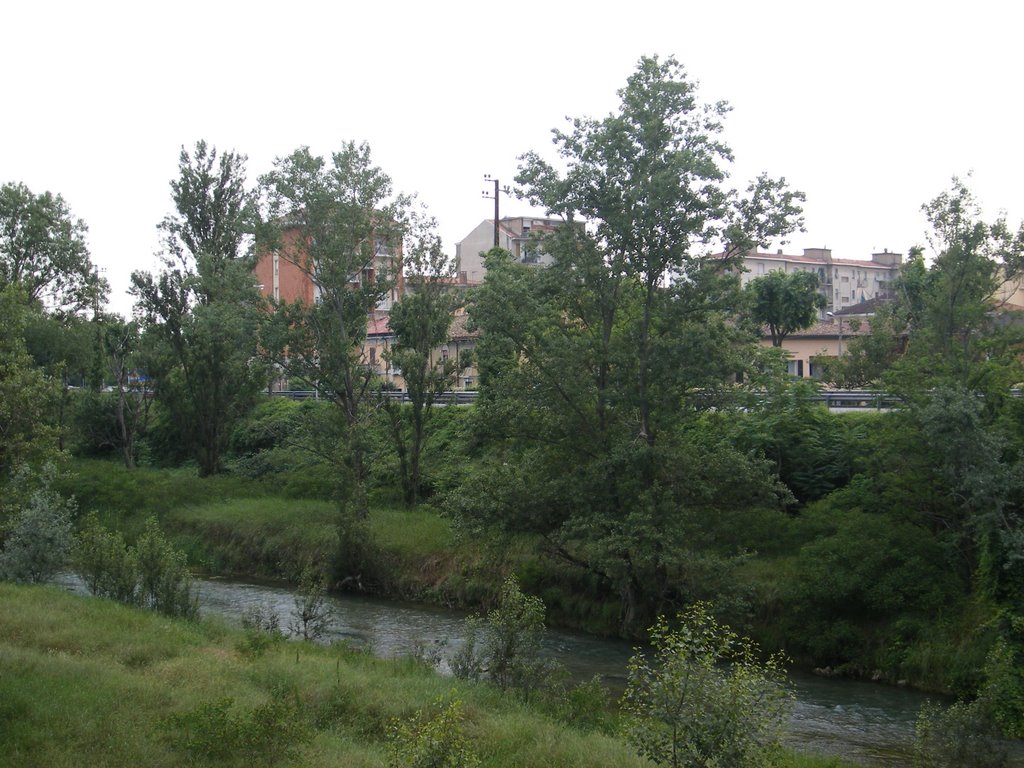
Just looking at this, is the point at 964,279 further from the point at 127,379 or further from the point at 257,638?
the point at 127,379

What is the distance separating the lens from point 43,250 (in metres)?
52.3

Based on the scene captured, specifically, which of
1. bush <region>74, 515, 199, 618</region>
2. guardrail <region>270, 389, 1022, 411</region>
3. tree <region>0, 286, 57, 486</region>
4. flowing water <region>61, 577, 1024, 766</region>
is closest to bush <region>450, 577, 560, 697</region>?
flowing water <region>61, 577, 1024, 766</region>

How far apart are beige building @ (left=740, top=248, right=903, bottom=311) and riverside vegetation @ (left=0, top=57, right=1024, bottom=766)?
3043 inches

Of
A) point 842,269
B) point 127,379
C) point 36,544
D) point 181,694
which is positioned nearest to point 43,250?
point 127,379

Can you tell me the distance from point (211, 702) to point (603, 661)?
36.8 ft

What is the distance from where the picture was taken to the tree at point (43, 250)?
170 ft

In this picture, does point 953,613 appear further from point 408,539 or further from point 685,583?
point 408,539

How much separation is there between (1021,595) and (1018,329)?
8.33 metres

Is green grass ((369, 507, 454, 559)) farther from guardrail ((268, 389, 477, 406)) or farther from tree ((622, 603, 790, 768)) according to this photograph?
tree ((622, 603, 790, 768))

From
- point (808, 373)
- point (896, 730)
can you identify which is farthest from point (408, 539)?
point (808, 373)

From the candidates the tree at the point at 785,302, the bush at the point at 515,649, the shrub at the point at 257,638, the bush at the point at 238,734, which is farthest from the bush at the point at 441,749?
the tree at the point at 785,302

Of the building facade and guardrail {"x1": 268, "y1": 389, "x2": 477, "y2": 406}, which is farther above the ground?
the building facade

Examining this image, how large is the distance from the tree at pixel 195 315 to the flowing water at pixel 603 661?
12975mm

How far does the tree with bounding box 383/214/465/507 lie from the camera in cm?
3544
